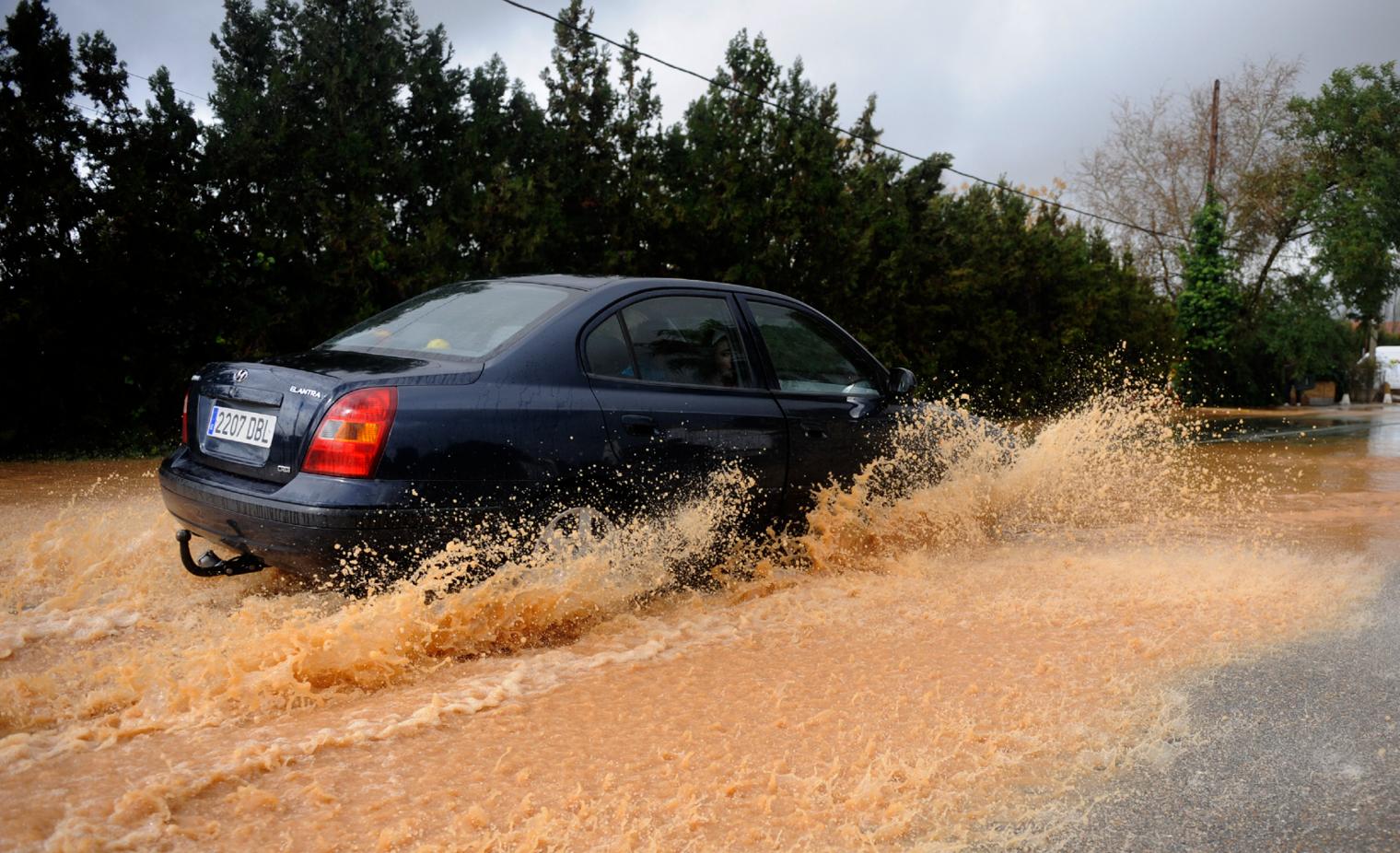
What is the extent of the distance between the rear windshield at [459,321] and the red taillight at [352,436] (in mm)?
507

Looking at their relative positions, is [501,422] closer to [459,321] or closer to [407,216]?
[459,321]

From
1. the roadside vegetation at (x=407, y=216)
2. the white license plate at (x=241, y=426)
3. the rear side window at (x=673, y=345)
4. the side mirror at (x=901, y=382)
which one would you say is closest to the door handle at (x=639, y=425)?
the rear side window at (x=673, y=345)

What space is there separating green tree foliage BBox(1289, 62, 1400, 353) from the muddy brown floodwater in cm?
3050

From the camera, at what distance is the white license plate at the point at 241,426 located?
4.12 m

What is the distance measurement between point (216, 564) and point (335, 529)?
98 cm

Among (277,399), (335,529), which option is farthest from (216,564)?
(335,529)

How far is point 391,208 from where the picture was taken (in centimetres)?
1305

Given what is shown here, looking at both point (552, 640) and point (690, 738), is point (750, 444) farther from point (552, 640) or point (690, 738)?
point (690, 738)

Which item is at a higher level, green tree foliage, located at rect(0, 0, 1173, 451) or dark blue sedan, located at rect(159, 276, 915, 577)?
green tree foliage, located at rect(0, 0, 1173, 451)

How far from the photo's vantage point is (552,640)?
438 cm

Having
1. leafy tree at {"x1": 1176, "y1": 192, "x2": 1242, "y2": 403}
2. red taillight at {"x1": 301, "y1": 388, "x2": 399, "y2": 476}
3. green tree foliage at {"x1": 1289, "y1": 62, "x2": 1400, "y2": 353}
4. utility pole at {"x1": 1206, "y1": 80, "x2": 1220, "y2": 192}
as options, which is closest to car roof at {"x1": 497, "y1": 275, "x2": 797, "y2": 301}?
red taillight at {"x1": 301, "y1": 388, "x2": 399, "y2": 476}

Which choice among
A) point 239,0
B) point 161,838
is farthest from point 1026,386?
point 161,838

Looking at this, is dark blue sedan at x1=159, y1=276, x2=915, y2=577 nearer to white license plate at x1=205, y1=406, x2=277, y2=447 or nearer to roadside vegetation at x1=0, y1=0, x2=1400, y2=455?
white license plate at x1=205, y1=406, x2=277, y2=447

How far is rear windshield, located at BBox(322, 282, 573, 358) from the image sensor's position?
4.50 m
